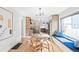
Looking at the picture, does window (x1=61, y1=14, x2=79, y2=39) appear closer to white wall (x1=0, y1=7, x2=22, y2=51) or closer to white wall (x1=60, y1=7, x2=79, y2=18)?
white wall (x1=60, y1=7, x2=79, y2=18)

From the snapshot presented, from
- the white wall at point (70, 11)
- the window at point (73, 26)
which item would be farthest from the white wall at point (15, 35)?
the window at point (73, 26)

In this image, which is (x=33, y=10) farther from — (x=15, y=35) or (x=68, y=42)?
(x=68, y=42)

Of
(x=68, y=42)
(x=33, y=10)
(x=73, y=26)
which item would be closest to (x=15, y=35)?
(x=33, y=10)

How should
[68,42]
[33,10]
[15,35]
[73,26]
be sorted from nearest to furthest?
1. [33,10]
2. [68,42]
3. [73,26]
4. [15,35]

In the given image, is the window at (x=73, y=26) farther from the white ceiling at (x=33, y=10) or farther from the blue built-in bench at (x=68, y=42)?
the white ceiling at (x=33, y=10)

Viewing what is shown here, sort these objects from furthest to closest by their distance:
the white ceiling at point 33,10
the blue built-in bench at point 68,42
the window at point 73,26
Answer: the window at point 73,26 → the blue built-in bench at point 68,42 → the white ceiling at point 33,10

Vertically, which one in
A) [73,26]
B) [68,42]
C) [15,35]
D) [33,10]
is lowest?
[68,42]

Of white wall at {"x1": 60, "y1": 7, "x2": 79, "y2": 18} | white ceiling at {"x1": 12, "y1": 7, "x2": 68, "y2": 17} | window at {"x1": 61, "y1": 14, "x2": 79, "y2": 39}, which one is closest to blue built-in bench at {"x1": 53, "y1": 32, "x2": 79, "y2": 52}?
window at {"x1": 61, "y1": 14, "x2": 79, "y2": 39}

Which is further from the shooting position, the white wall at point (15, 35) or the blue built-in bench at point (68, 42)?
the white wall at point (15, 35)

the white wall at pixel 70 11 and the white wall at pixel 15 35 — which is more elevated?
the white wall at pixel 70 11
